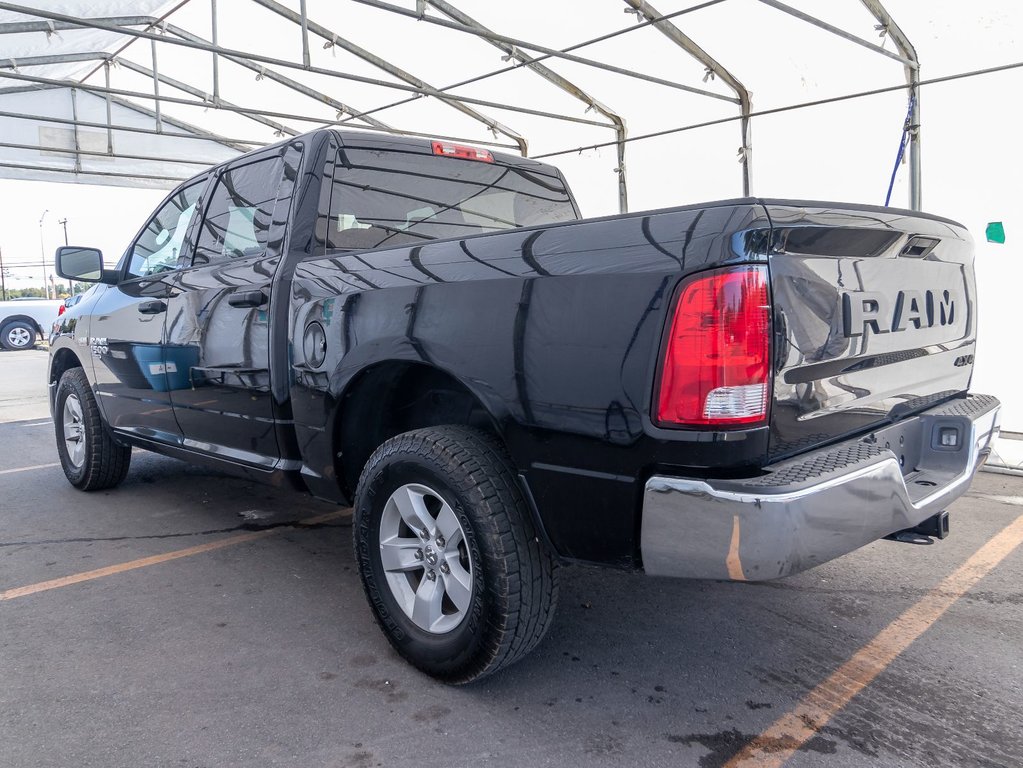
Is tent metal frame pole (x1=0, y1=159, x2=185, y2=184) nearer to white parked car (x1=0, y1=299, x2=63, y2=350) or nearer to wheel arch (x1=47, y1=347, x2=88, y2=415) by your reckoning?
white parked car (x1=0, y1=299, x2=63, y2=350)

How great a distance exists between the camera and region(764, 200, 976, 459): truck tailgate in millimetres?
2072

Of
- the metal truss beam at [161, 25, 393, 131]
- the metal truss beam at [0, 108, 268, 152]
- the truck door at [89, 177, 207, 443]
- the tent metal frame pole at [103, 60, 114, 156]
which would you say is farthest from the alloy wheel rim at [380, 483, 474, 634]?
the tent metal frame pole at [103, 60, 114, 156]

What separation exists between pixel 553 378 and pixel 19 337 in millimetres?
19885

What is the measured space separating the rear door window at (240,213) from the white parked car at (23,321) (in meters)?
17.3

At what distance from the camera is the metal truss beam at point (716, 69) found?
871cm

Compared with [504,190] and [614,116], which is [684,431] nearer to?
[504,190]

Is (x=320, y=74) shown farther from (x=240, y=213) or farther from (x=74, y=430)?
(x=240, y=213)

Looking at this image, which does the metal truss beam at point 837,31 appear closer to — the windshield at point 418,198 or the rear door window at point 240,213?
the windshield at point 418,198

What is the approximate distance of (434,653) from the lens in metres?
2.57

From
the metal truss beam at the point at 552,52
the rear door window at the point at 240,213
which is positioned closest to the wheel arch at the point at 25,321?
the metal truss beam at the point at 552,52

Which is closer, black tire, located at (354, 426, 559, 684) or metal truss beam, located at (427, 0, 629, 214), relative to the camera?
black tire, located at (354, 426, 559, 684)

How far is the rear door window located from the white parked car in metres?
17.3

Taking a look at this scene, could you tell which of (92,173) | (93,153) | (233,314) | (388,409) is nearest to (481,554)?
(388,409)

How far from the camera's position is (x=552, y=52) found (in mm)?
9211
